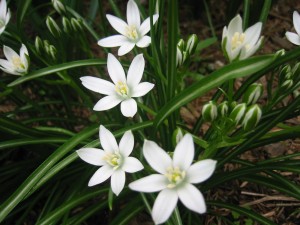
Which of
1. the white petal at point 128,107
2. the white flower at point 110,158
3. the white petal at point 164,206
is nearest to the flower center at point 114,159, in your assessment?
the white flower at point 110,158

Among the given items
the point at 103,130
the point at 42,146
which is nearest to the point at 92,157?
the point at 103,130

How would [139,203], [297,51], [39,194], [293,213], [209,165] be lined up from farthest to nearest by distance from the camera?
[39,194] → [293,213] → [139,203] → [297,51] → [209,165]

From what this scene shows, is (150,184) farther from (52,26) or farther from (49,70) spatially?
(52,26)

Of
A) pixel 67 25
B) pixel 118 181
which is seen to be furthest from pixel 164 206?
pixel 67 25

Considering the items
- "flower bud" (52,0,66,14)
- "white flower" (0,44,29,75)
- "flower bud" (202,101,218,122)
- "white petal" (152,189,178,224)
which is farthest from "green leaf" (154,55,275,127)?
"flower bud" (52,0,66,14)

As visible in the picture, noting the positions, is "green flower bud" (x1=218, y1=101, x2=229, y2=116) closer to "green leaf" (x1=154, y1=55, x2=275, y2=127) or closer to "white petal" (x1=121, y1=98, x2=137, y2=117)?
"green leaf" (x1=154, y1=55, x2=275, y2=127)

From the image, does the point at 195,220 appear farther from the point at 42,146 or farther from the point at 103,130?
the point at 42,146

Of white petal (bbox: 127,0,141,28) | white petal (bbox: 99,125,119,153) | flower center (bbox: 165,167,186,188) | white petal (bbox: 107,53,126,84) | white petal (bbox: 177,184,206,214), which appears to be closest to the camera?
white petal (bbox: 177,184,206,214)
